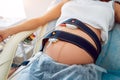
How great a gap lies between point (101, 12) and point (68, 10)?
0.67 ft

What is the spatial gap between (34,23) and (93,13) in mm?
387

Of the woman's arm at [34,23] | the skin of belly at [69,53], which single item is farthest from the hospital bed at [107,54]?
the skin of belly at [69,53]

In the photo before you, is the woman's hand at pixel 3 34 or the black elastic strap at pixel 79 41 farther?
the woman's hand at pixel 3 34

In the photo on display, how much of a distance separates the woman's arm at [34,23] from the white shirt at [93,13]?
A: 90 mm

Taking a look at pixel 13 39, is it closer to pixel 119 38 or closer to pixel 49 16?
pixel 49 16

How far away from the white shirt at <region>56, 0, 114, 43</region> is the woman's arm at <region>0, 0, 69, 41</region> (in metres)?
0.09

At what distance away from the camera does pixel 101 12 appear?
1.17 m

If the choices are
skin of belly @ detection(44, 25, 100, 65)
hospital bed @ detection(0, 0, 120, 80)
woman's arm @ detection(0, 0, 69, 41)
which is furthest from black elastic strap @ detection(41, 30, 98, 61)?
woman's arm @ detection(0, 0, 69, 41)

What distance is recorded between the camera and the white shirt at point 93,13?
112cm

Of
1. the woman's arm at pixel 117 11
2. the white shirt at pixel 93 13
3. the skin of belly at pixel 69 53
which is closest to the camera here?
the skin of belly at pixel 69 53

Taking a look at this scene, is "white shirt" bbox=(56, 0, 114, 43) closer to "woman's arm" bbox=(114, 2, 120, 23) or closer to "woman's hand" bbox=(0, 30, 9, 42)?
"woman's arm" bbox=(114, 2, 120, 23)

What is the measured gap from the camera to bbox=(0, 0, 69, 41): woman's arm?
3.88 feet

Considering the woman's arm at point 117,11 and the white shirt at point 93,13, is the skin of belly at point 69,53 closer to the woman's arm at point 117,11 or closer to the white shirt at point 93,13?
the white shirt at point 93,13

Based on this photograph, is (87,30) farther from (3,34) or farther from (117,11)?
(3,34)
